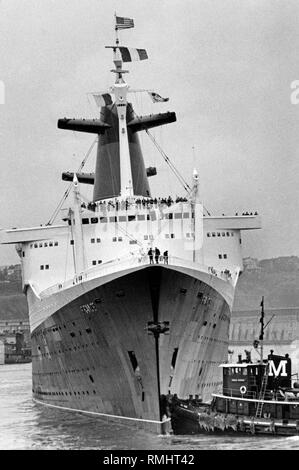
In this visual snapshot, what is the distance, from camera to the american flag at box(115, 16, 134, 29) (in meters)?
46.5

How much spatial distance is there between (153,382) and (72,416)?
6444 millimetres

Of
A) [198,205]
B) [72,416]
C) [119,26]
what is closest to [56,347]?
[72,416]

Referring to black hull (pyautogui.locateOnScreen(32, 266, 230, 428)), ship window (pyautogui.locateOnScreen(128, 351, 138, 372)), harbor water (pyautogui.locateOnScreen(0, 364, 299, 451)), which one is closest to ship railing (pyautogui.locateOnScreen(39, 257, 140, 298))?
black hull (pyautogui.locateOnScreen(32, 266, 230, 428))

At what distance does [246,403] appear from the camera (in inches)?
1444

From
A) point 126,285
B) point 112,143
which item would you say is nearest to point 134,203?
point 112,143

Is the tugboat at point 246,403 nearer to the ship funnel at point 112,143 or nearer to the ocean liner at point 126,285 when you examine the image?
Answer: the ocean liner at point 126,285

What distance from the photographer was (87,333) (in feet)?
130

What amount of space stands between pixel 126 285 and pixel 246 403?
21.0ft

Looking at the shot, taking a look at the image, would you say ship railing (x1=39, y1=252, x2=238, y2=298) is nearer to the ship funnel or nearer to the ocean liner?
the ocean liner

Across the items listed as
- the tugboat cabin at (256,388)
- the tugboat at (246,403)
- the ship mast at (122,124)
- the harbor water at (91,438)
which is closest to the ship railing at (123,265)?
the tugboat at (246,403)

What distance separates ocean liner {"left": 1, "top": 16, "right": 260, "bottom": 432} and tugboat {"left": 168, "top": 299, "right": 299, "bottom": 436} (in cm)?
113

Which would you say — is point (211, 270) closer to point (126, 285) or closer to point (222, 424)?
point (126, 285)
